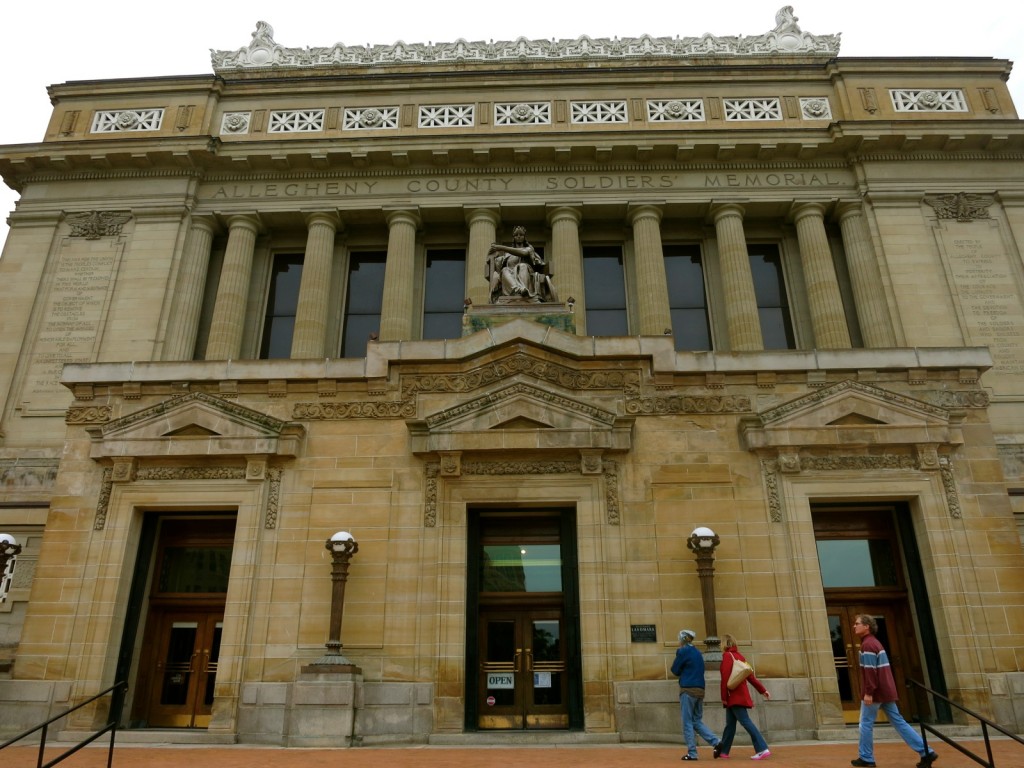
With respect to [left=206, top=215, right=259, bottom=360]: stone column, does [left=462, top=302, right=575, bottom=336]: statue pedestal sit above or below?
below

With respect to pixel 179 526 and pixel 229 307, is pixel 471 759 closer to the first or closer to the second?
pixel 179 526

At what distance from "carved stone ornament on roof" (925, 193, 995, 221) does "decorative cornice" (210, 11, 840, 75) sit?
9442 mm

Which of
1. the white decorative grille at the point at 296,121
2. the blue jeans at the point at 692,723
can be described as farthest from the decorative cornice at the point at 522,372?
the white decorative grille at the point at 296,121

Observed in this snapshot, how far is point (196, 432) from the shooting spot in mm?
15648

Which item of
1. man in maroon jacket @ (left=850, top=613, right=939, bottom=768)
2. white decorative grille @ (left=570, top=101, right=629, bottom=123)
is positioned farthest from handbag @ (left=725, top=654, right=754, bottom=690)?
white decorative grille @ (left=570, top=101, right=629, bottom=123)

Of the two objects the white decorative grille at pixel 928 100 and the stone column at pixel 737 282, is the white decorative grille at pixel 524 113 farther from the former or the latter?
the white decorative grille at pixel 928 100

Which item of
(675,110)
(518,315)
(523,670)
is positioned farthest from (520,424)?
(675,110)

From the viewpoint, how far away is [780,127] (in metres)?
29.1

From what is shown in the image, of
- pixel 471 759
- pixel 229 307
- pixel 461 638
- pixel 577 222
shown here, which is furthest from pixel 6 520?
pixel 577 222

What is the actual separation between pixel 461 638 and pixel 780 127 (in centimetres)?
2409

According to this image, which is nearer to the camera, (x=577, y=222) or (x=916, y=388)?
(x=916, y=388)

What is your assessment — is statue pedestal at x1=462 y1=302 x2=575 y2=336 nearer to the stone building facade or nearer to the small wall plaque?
the stone building facade

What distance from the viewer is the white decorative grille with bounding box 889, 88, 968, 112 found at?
29484 mm

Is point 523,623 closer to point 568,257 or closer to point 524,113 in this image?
point 568,257
